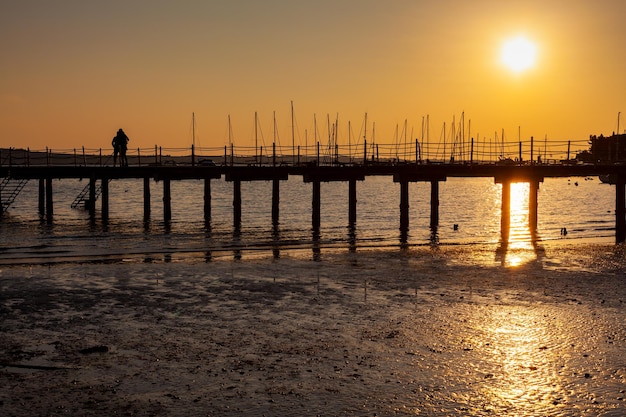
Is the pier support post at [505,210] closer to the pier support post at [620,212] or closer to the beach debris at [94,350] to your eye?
the pier support post at [620,212]

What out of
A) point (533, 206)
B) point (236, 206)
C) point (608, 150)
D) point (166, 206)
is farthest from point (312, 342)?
point (608, 150)

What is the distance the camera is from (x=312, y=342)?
13.5 m

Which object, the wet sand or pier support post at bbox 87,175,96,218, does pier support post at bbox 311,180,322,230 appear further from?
the wet sand

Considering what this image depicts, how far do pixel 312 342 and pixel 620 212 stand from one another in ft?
108

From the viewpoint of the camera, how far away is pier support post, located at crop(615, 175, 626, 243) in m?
37.8

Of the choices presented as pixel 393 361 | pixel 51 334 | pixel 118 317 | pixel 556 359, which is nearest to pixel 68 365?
pixel 51 334

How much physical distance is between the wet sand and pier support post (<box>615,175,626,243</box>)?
16.7 metres

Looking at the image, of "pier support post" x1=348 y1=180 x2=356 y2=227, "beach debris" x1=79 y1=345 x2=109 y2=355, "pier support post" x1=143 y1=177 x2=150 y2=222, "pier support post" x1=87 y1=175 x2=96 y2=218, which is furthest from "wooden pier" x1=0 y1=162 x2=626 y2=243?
"beach debris" x1=79 y1=345 x2=109 y2=355

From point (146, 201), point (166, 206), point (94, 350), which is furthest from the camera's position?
point (146, 201)

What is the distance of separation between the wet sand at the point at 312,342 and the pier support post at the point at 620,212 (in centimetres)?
1675

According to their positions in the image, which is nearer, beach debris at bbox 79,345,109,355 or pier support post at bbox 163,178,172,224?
beach debris at bbox 79,345,109,355

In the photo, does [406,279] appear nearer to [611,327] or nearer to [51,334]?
[611,327]

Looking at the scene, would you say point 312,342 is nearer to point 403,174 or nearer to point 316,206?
point 403,174

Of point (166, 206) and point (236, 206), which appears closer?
point (236, 206)
